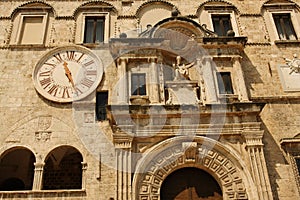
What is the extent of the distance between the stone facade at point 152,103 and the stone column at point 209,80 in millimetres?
39

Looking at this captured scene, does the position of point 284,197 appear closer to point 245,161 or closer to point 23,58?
point 245,161

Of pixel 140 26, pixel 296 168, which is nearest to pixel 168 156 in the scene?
pixel 296 168

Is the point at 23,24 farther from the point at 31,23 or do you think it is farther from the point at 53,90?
the point at 53,90

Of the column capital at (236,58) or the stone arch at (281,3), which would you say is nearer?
the column capital at (236,58)

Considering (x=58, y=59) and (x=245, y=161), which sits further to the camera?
(x=58, y=59)

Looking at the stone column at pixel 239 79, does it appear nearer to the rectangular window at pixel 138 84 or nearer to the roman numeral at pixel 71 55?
the rectangular window at pixel 138 84

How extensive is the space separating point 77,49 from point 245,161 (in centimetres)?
790

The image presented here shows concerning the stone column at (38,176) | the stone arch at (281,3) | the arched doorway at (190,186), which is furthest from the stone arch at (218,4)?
the stone column at (38,176)

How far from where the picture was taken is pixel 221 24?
16.3 meters

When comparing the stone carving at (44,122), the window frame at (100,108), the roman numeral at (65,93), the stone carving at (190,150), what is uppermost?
the roman numeral at (65,93)

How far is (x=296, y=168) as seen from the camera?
484 inches

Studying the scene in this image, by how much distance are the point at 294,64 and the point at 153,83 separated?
585 cm

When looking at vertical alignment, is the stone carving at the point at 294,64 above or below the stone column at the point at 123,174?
above

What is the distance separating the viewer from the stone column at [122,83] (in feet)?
42.4
